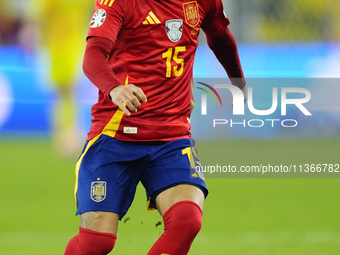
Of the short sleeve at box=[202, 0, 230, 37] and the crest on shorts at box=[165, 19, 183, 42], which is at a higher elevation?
the short sleeve at box=[202, 0, 230, 37]

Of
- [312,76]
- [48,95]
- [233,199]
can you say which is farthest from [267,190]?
[48,95]

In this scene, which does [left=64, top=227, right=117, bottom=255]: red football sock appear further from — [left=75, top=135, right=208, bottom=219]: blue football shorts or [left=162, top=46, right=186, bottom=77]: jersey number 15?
[left=162, top=46, right=186, bottom=77]: jersey number 15

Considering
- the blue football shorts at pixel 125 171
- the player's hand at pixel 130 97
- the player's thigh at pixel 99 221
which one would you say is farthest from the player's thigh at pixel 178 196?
the player's hand at pixel 130 97

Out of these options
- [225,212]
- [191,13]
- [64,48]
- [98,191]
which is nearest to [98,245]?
[98,191]

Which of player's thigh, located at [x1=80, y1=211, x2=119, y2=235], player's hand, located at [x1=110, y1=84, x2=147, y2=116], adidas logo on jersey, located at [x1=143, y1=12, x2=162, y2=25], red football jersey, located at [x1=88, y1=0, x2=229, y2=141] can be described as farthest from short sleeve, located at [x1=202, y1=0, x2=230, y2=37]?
player's thigh, located at [x1=80, y1=211, x2=119, y2=235]

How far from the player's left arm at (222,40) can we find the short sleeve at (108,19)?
573 millimetres

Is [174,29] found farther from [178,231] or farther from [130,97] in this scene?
[178,231]

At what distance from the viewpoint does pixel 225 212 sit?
4777 millimetres

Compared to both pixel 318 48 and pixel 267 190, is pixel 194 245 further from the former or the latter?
pixel 318 48

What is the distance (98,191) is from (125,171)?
6.1 inches

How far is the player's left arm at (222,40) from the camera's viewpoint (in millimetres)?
2749

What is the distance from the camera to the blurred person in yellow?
28.2ft

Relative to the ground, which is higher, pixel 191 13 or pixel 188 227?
pixel 191 13

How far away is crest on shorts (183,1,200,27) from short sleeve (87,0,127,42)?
0.31 meters
